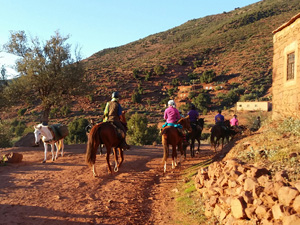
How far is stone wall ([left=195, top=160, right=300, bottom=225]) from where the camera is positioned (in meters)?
4.00

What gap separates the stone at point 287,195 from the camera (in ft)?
13.1

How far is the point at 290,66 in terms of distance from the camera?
1105 cm

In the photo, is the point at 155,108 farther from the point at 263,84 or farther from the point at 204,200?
the point at 204,200

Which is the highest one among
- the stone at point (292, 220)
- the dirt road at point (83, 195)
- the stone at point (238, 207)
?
the stone at point (292, 220)

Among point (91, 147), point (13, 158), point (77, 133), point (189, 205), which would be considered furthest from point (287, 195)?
point (77, 133)

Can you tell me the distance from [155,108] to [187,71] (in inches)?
759

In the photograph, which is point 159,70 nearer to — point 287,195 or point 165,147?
point 165,147

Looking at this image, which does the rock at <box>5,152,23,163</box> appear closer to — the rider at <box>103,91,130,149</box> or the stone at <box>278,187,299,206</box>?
the rider at <box>103,91,130,149</box>

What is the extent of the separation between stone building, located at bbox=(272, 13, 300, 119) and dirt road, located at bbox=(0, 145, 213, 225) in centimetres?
529

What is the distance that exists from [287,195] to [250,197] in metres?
0.74

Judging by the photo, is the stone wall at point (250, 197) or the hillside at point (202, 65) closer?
the stone wall at point (250, 197)

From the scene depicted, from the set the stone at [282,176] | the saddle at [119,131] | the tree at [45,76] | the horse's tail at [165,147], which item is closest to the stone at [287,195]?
the stone at [282,176]

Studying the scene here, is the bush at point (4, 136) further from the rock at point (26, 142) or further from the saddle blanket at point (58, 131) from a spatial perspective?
the saddle blanket at point (58, 131)

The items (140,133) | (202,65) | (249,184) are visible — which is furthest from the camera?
(202,65)
